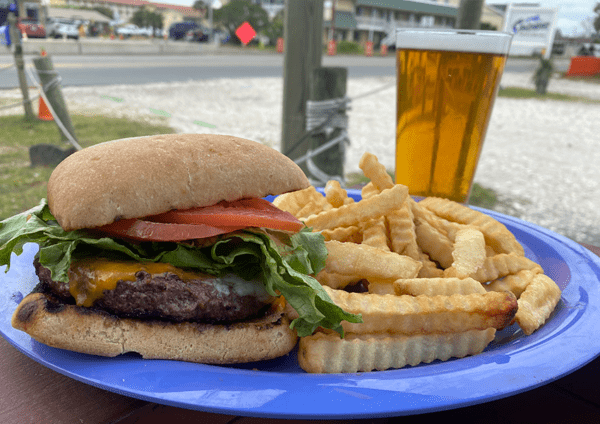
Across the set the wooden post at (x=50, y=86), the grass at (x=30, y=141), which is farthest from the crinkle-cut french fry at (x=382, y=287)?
the wooden post at (x=50, y=86)

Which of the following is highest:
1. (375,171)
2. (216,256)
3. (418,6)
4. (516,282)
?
(418,6)

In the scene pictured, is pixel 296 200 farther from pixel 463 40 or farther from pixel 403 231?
pixel 463 40

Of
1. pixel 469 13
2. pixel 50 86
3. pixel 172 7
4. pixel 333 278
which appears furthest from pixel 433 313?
pixel 172 7

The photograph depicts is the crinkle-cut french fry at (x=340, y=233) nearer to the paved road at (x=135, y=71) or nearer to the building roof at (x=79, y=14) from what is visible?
the paved road at (x=135, y=71)

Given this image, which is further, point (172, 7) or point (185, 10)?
point (185, 10)

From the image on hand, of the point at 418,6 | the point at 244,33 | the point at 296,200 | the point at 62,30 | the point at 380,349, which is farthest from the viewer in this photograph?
the point at 418,6

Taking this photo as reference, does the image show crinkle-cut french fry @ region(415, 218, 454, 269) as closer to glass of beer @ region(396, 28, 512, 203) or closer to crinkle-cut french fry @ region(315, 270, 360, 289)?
crinkle-cut french fry @ region(315, 270, 360, 289)
